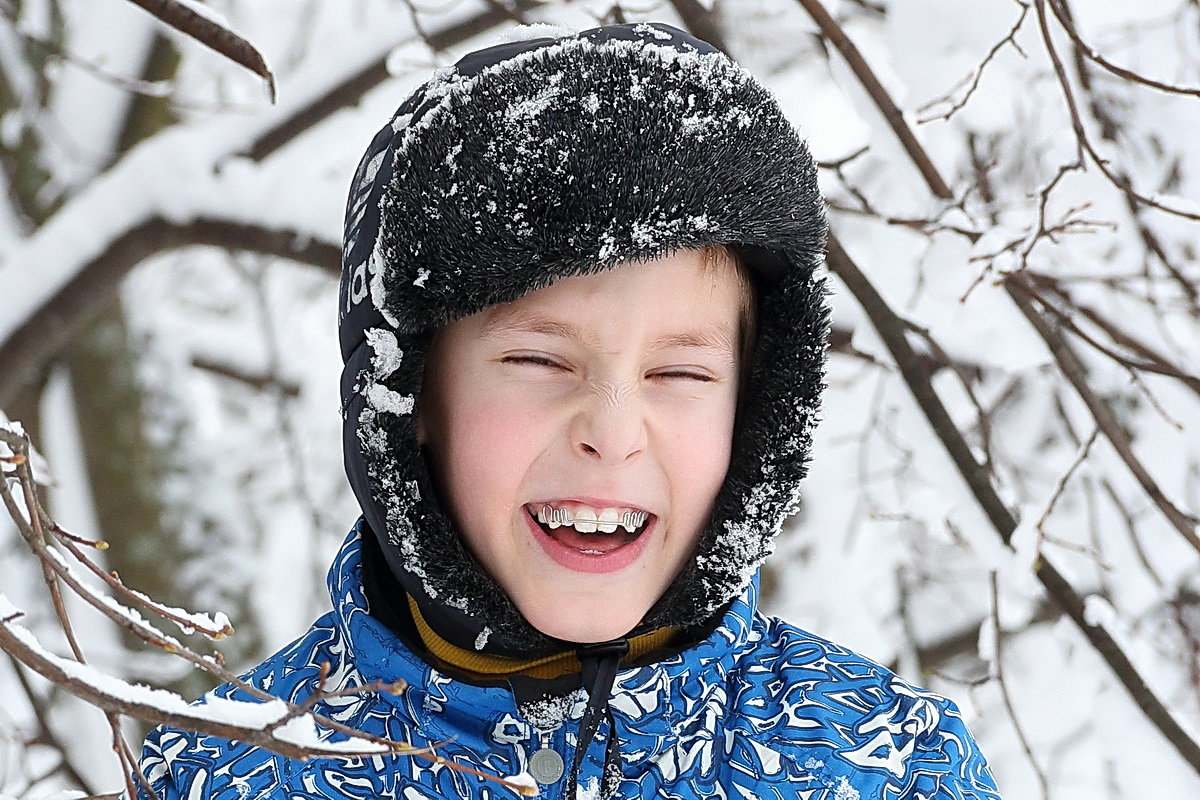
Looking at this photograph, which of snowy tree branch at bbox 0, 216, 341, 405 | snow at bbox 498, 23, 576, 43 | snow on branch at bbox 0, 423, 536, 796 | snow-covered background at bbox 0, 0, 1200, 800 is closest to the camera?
snow on branch at bbox 0, 423, 536, 796

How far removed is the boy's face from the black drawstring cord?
0.09 ft

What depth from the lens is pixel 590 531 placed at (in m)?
1.23

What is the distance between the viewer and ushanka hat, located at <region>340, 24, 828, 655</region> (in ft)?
3.79

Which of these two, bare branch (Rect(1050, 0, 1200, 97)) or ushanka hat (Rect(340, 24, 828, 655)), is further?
bare branch (Rect(1050, 0, 1200, 97))

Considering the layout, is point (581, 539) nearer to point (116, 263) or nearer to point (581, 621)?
point (581, 621)

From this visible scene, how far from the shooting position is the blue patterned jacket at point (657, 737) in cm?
122

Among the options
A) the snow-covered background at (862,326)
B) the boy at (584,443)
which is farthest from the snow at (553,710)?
the snow-covered background at (862,326)

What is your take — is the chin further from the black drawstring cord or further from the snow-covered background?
the snow-covered background

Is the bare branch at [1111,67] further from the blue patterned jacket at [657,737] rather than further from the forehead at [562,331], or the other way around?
the blue patterned jacket at [657,737]

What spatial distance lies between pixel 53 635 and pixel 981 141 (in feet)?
9.70

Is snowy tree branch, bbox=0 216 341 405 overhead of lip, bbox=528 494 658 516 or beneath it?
overhead

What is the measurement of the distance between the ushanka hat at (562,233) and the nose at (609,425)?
122 millimetres

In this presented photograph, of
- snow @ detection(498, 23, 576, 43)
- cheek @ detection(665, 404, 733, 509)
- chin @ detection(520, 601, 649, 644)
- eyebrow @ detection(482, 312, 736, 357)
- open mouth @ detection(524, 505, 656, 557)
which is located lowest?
chin @ detection(520, 601, 649, 644)

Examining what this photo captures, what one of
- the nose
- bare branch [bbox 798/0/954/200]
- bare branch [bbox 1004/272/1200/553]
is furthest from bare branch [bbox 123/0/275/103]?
bare branch [bbox 1004/272/1200/553]
